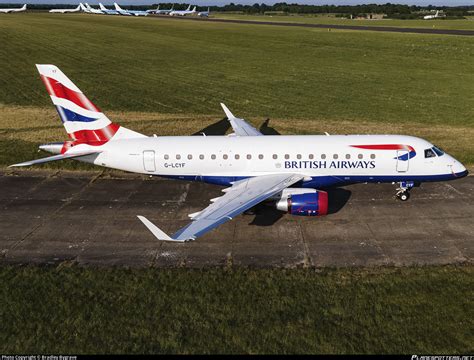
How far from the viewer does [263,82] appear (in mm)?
65938

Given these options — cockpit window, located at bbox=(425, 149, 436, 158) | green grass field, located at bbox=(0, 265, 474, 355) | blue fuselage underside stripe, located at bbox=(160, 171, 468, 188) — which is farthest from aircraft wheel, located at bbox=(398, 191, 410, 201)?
green grass field, located at bbox=(0, 265, 474, 355)

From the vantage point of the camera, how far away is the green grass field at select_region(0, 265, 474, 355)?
15.6 metres

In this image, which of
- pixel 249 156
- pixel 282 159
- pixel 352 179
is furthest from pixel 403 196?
pixel 249 156

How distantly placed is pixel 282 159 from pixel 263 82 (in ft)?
140

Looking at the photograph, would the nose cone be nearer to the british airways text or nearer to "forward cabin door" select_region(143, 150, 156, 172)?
the british airways text

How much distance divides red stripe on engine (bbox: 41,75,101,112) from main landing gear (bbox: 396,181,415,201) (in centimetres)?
2092

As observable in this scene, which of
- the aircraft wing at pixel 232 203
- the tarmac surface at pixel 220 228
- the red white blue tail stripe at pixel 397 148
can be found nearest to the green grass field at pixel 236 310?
the tarmac surface at pixel 220 228

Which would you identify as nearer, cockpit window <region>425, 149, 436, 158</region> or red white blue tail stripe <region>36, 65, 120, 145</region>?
red white blue tail stripe <region>36, 65, 120, 145</region>

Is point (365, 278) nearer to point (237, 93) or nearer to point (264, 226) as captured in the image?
point (264, 226)

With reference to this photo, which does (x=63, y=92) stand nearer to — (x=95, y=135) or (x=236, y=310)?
(x=95, y=135)

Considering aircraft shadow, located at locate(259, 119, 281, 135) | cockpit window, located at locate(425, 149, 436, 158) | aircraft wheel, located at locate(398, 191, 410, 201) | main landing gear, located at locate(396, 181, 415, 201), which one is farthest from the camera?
aircraft shadow, located at locate(259, 119, 281, 135)

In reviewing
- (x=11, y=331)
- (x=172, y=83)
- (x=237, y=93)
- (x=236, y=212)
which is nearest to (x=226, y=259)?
(x=236, y=212)

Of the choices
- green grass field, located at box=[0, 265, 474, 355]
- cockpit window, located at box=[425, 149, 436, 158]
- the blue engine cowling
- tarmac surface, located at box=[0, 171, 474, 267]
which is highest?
cockpit window, located at box=[425, 149, 436, 158]

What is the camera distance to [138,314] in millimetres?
17156
